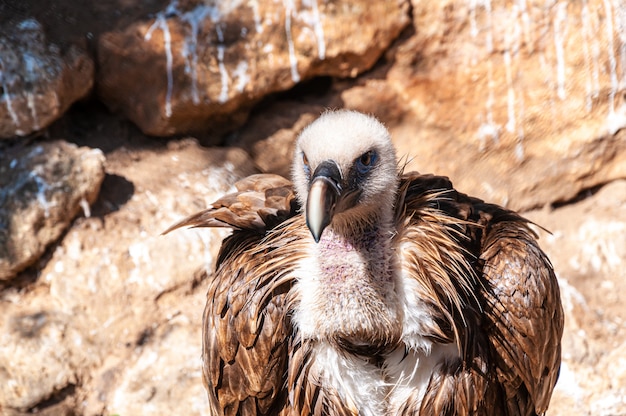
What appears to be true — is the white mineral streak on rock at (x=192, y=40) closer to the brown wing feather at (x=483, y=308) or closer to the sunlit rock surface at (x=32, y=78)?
the sunlit rock surface at (x=32, y=78)

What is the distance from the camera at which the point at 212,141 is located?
579 centimetres

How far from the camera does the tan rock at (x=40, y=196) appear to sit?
4.82 m

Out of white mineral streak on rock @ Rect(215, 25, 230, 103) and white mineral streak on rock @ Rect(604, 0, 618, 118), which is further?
white mineral streak on rock @ Rect(604, 0, 618, 118)

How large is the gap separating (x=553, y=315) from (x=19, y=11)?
3.75 m

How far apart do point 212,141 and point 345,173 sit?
9.93ft

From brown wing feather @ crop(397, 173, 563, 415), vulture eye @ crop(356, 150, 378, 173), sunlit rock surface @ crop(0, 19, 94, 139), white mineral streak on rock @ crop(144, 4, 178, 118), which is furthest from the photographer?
white mineral streak on rock @ crop(144, 4, 178, 118)

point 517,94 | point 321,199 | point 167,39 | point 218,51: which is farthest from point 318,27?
point 321,199

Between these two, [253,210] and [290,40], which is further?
[290,40]

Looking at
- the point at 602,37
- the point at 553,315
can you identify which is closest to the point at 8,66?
the point at 553,315

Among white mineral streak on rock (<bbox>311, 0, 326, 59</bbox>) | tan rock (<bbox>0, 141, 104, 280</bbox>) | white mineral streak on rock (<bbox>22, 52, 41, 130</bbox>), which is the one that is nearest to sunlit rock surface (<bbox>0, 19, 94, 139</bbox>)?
white mineral streak on rock (<bbox>22, 52, 41, 130</bbox>)

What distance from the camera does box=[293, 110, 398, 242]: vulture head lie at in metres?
2.71

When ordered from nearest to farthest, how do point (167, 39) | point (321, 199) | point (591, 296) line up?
point (321, 199), point (167, 39), point (591, 296)

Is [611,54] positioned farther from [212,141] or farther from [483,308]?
[483,308]

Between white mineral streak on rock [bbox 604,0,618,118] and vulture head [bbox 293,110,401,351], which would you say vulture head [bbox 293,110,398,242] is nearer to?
vulture head [bbox 293,110,401,351]
